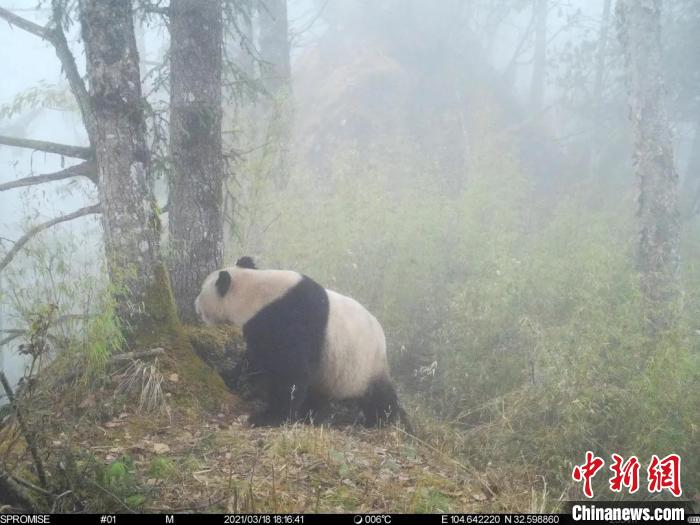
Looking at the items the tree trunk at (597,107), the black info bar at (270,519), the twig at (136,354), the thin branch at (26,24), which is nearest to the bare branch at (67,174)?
the thin branch at (26,24)

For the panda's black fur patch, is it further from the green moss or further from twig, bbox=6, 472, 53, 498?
twig, bbox=6, 472, 53, 498

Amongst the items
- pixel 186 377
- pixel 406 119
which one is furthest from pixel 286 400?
pixel 406 119

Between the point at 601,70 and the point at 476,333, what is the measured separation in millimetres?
14410

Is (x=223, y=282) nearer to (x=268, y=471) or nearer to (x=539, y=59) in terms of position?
(x=268, y=471)

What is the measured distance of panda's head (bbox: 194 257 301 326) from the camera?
628cm

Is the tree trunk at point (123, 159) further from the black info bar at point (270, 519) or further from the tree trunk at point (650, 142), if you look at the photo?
the tree trunk at point (650, 142)

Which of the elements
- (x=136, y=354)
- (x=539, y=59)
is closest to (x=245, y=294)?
(x=136, y=354)

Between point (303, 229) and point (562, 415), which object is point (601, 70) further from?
point (562, 415)

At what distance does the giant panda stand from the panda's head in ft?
0.04

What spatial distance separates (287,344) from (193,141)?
9.51 feet

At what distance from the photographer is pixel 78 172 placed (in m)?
6.18

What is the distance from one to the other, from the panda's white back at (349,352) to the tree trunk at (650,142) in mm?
5435

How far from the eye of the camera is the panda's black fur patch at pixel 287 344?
6.05 meters

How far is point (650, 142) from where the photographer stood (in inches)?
434
